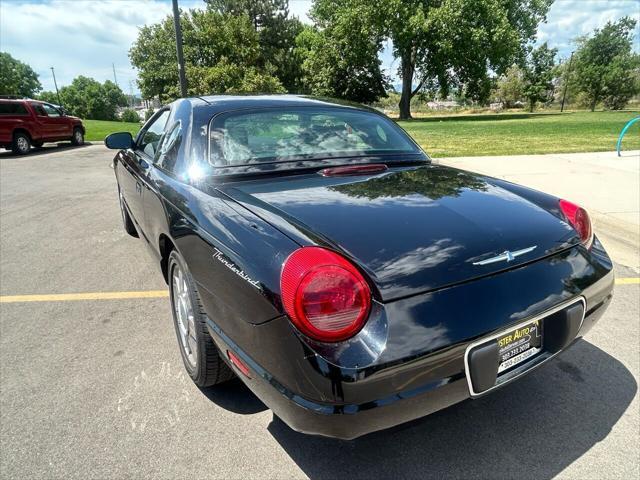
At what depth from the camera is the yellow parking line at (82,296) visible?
3646 mm

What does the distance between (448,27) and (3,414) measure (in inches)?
1387

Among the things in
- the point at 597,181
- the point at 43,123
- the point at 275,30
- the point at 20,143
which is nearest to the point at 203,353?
the point at 597,181

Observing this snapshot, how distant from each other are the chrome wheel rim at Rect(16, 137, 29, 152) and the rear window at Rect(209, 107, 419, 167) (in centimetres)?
1521

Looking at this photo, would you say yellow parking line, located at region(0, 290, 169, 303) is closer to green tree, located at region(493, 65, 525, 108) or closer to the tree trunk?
the tree trunk

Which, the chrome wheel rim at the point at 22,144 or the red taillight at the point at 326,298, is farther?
the chrome wheel rim at the point at 22,144

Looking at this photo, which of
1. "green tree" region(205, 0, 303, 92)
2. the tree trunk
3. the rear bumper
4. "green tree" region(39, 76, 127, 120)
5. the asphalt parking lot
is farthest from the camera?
"green tree" region(39, 76, 127, 120)

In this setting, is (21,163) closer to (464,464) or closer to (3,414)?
(3,414)

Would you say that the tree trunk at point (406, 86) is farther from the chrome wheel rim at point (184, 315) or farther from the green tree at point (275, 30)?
the chrome wheel rim at point (184, 315)

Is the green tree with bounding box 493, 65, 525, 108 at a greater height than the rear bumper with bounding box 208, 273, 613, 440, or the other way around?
the green tree with bounding box 493, 65, 525, 108

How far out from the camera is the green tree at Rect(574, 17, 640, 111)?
54450 mm

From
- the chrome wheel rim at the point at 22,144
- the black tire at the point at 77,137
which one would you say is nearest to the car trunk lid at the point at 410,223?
the chrome wheel rim at the point at 22,144

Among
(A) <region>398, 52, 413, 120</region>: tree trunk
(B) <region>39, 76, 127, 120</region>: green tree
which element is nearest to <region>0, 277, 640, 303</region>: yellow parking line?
(A) <region>398, 52, 413, 120</region>: tree trunk

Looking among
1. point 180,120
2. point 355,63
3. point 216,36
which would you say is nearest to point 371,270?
point 180,120

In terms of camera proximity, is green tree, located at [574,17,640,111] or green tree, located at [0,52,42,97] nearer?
green tree, located at [574,17,640,111]
